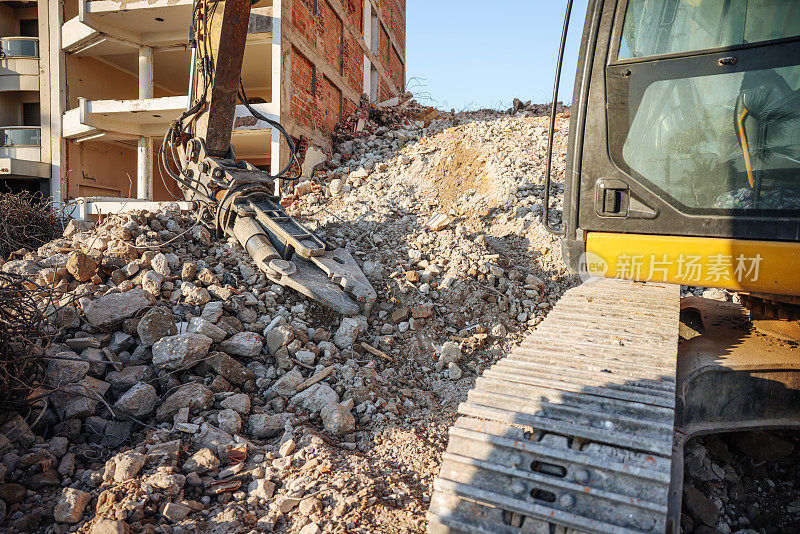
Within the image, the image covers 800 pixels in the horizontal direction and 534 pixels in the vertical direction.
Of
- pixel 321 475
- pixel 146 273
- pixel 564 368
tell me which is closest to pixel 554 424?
pixel 564 368

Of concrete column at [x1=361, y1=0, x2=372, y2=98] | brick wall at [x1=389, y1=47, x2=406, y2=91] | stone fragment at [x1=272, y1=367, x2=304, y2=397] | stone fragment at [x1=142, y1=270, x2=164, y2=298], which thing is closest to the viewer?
stone fragment at [x1=272, y1=367, x2=304, y2=397]

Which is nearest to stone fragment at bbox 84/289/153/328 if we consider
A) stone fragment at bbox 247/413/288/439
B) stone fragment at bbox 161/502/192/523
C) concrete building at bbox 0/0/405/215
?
stone fragment at bbox 247/413/288/439

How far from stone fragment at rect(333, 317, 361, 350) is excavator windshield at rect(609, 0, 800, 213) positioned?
2.61 m

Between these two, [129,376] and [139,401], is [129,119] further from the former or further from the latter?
[139,401]

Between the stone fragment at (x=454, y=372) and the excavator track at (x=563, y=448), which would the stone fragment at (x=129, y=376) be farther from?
the excavator track at (x=563, y=448)

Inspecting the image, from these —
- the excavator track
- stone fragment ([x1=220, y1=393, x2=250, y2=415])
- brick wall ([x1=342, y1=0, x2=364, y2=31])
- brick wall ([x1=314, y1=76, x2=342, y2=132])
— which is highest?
brick wall ([x1=342, y1=0, x2=364, y2=31])

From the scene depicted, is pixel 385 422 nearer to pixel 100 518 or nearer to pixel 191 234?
pixel 100 518

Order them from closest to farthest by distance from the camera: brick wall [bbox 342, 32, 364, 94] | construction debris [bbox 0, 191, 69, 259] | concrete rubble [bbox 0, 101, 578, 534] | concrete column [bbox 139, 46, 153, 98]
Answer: concrete rubble [bbox 0, 101, 578, 534] → construction debris [bbox 0, 191, 69, 259] → concrete column [bbox 139, 46, 153, 98] → brick wall [bbox 342, 32, 364, 94]

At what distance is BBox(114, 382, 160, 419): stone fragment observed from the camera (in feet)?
10.7

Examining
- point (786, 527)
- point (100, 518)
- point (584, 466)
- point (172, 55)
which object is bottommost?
point (786, 527)

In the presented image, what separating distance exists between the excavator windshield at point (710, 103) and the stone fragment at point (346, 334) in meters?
2.61

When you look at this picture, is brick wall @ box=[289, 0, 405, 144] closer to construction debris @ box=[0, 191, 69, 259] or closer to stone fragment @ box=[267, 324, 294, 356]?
construction debris @ box=[0, 191, 69, 259]

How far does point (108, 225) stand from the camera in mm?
5711

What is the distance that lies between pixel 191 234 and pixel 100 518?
378 cm
